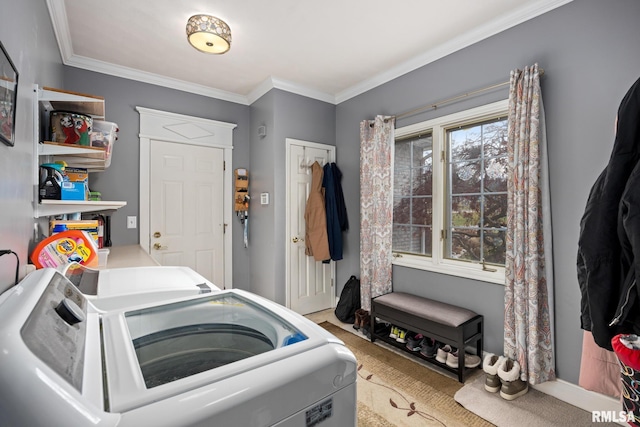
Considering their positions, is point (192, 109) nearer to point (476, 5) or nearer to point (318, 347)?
point (476, 5)

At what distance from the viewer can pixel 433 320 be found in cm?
227

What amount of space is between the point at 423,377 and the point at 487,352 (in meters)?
0.54

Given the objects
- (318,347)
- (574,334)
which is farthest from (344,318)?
(318,347)

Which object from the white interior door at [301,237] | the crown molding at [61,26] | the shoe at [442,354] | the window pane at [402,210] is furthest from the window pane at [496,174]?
the crown molding at [61,26]

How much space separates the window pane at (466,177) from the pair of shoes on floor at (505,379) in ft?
4.07

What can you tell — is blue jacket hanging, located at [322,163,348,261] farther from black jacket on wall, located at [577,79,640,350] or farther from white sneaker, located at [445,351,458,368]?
black jacket on wall, located at [577,79,640,350]

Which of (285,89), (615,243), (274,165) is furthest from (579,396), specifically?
(285,89)

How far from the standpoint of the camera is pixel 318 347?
0.76 meters

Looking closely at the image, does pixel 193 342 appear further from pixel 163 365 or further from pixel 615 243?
pixel 615 243

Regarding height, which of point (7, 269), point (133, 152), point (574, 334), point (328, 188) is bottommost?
point (574, 334)

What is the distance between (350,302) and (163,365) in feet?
8.73

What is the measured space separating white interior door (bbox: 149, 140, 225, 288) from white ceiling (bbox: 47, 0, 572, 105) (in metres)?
0.74

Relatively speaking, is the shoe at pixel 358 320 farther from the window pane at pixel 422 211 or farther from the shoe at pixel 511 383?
the shoe at pixel 511 383

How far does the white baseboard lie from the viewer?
1.73m
